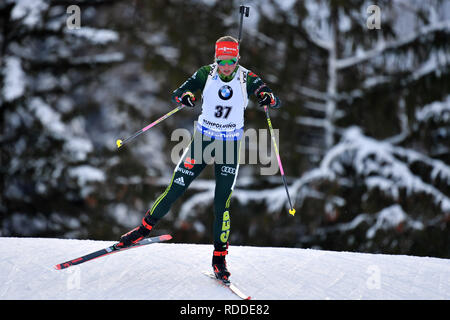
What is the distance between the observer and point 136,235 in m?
4.14

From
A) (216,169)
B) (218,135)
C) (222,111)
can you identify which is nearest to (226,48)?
(222,111)

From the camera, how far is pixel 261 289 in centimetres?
393

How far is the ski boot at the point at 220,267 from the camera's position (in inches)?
156

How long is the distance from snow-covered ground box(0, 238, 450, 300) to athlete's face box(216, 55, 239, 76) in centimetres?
169

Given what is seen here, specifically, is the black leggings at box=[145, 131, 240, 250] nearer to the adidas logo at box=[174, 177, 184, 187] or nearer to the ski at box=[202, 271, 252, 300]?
the adidas logo at box=[174, 177, 184, 187]

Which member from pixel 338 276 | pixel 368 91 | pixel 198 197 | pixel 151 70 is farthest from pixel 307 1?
pixel 338 276

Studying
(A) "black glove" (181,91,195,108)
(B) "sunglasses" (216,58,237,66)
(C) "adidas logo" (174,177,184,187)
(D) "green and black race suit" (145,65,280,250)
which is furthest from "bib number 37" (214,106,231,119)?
(C) "adidas logo" (174,177,184,187)

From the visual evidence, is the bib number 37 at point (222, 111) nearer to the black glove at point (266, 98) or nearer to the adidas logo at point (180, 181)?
the black glove at point (266, 98)

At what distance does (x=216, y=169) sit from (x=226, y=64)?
2.73 ft

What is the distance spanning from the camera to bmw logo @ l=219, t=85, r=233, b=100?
150 inches

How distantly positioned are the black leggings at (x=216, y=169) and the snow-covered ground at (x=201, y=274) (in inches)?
20.9

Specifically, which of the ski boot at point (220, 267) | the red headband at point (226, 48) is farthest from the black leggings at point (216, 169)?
the red headband at point (226, 48)

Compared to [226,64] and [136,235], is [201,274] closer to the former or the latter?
[136,235]
